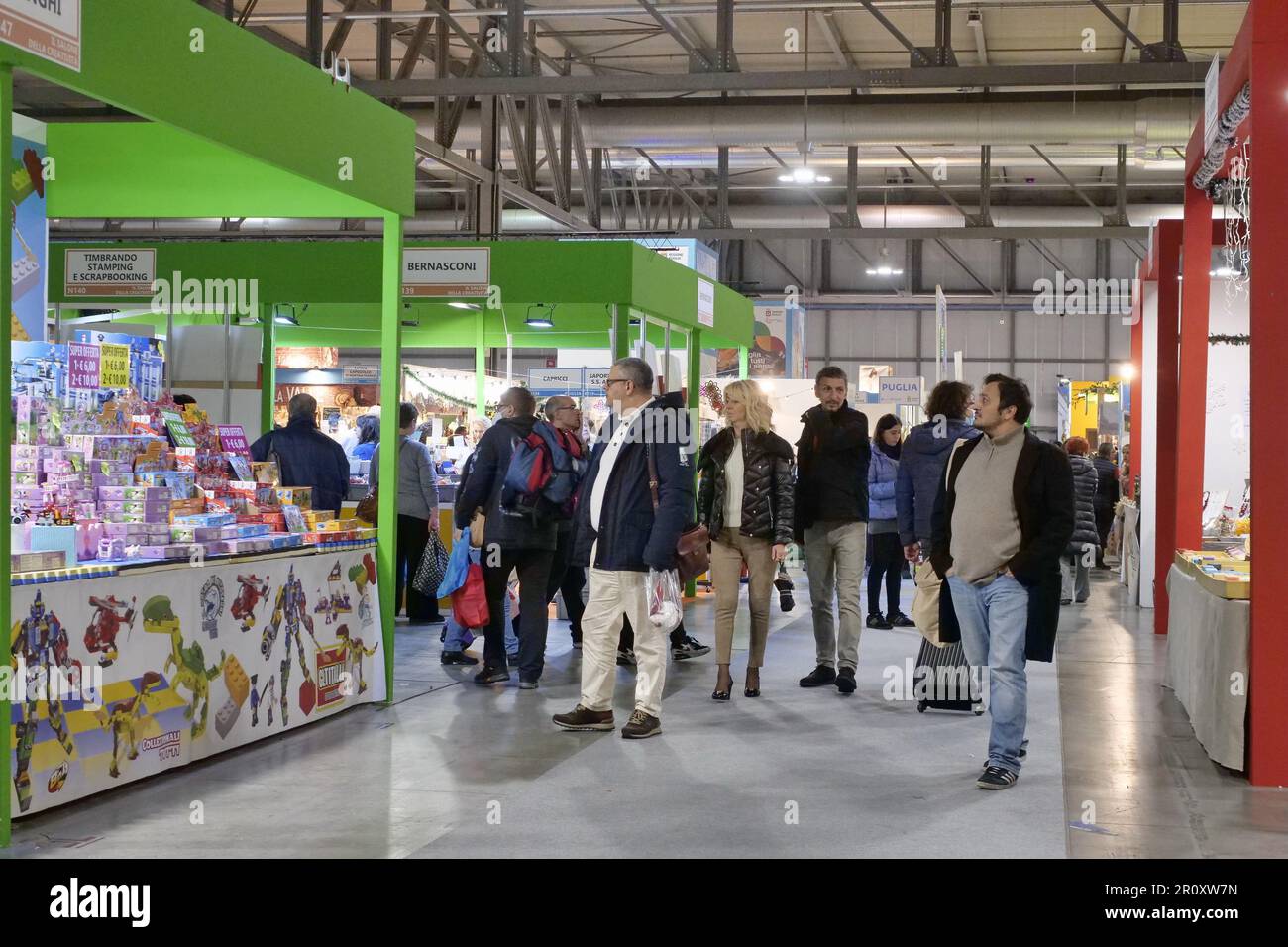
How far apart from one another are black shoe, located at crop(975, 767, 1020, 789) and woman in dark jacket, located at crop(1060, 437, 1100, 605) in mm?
6419

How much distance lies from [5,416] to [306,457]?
4.24 m

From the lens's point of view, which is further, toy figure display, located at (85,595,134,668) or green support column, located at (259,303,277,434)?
green support column, located at (259,303,277,434)

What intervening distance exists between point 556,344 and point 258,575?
30.7 ft

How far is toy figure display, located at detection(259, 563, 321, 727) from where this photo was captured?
18.4 feet

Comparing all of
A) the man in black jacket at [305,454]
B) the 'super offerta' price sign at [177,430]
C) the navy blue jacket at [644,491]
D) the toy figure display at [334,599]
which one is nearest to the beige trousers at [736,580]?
the navy blue jacket at [644,491]

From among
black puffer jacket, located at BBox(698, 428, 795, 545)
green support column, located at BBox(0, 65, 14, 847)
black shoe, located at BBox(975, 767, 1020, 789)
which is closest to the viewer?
green support column, located at BBox(0, 65, 14, 847)

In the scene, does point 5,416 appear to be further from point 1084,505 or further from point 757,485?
point 1084,505

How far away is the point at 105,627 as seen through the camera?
457 centimetres

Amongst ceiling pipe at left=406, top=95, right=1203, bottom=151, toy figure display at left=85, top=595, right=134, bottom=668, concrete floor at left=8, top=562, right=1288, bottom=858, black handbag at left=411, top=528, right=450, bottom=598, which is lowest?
concrete floor at left=8, top=562, right=1288, bottom=858

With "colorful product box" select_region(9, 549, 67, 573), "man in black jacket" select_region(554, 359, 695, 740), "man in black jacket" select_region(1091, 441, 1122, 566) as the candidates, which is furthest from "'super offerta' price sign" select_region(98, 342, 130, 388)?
"man in black jacket" select_region(1091, 441, 1122, 566)

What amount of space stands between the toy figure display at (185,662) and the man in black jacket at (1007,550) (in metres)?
2.63

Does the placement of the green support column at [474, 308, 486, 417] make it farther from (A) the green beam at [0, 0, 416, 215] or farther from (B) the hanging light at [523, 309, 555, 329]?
(A) the green beam at [0, 0, 416, 215]

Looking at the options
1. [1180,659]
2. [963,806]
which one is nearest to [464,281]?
[1180,659]

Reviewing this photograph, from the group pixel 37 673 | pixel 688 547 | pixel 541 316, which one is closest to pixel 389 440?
pixel 688 547
